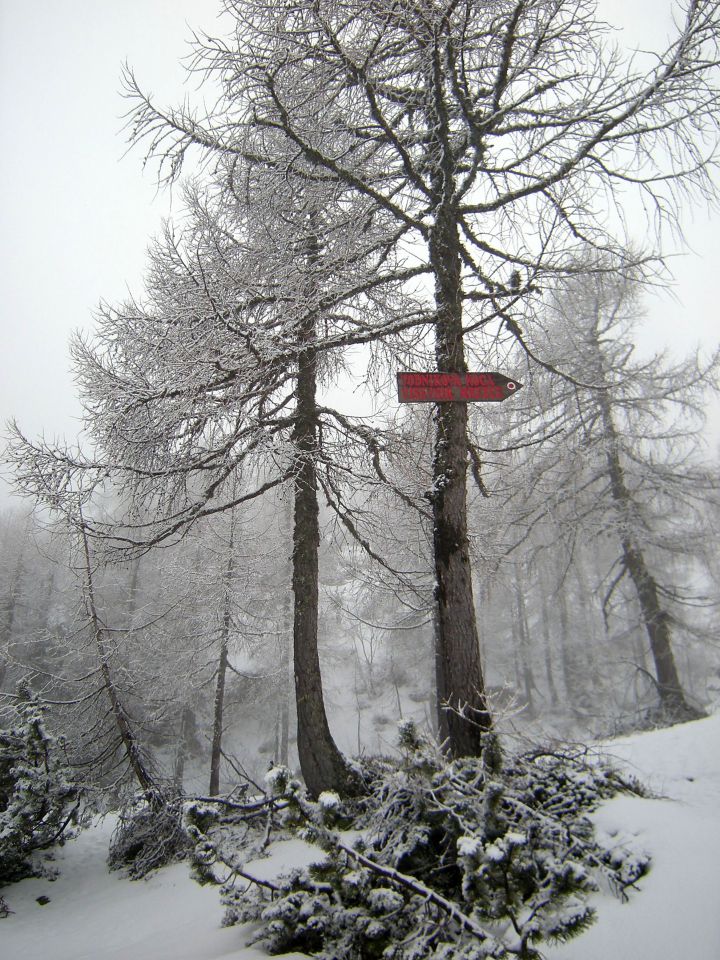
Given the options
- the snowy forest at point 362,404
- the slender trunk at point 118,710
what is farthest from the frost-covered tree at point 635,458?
the slender trunk at point 118,710

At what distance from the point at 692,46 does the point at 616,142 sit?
67 cm

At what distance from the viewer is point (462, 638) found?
373cm

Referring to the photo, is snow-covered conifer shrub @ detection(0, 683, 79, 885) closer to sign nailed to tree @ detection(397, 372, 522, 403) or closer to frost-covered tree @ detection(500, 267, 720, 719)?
sign nailed to tree @ detection(397, 372, 522, 403)

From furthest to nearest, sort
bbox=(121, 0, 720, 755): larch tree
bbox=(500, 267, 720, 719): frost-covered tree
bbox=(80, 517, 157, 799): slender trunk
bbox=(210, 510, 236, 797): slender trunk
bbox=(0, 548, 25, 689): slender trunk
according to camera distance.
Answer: bbox=(0, 548, 25, 689): slender trunk
bbox=(210, 510, 236, 797): slender trunk
bbox=(500, 267, 720, 719): frost-covered tree
bbox=(80, 517, 157, 799): slender trunk
bbox=(121, 0, 720, 755): larch tree

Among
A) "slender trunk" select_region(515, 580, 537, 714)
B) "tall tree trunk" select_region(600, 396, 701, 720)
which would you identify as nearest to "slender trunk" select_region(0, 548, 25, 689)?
"tall tree trunk" select_region(600, 396, 701, 720)

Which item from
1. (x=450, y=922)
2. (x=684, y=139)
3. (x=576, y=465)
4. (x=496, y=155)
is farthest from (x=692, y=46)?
(x=576, y=465)

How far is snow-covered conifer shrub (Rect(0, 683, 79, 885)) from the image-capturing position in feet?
15.7

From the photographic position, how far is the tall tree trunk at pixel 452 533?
11.6 ft

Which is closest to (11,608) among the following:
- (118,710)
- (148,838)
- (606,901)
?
(118,710)

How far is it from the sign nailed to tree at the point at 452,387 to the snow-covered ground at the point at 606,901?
9.38 ft

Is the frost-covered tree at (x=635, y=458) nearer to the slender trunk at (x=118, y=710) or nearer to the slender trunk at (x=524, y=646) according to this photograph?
the slender trunk at (x=118, y=710)

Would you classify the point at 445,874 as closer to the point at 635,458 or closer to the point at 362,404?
the point at 362,404

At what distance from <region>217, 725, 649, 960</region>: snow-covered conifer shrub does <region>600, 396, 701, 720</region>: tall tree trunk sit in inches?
316

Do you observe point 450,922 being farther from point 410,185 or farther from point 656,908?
point 410,185
